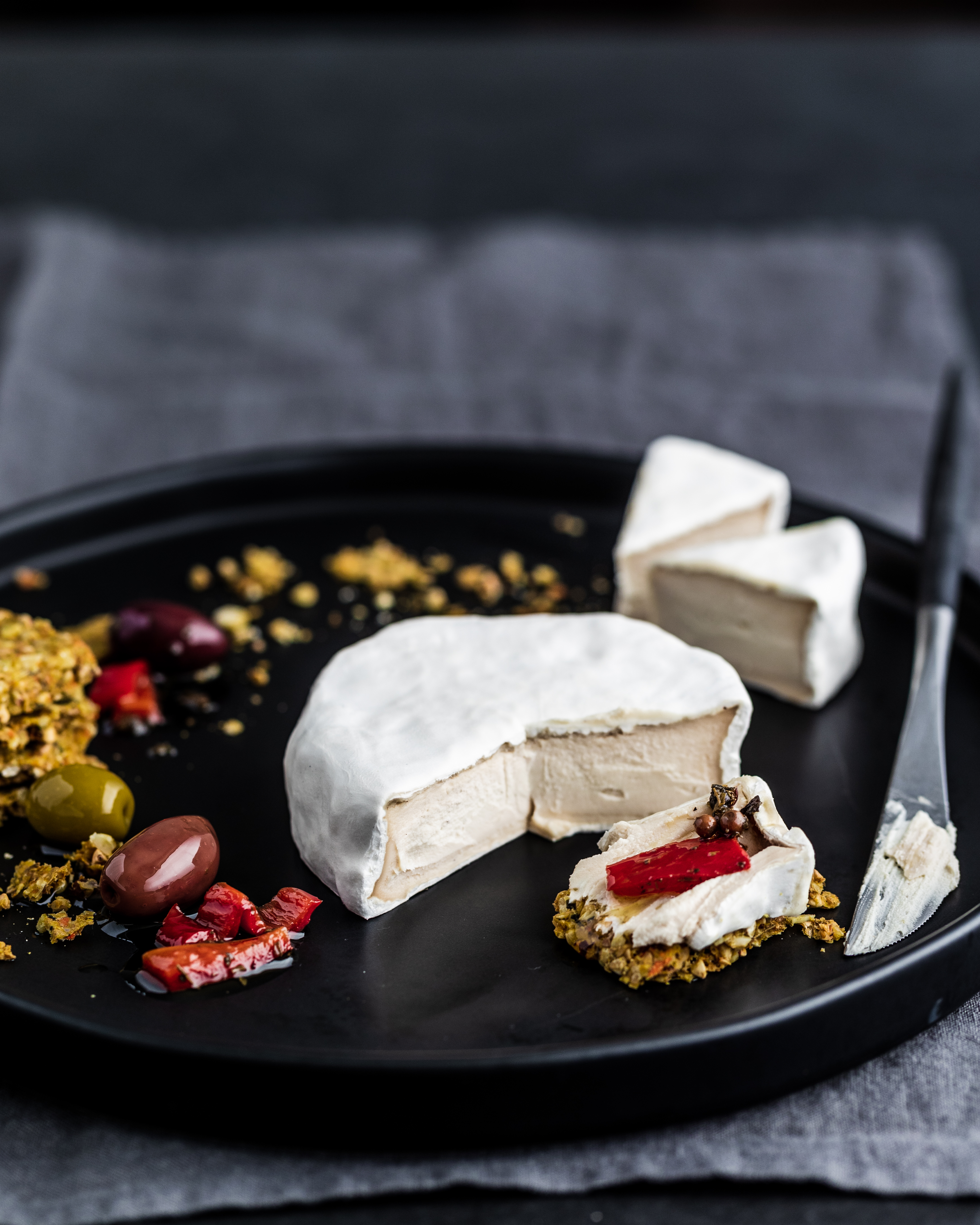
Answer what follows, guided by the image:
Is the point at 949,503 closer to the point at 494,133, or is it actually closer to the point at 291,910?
the point at 291,910

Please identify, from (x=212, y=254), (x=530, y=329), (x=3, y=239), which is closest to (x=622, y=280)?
(x=530, y=329)

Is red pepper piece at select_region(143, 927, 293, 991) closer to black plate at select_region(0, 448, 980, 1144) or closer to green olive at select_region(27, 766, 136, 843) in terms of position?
black plate at select_region(0, 448, 980, 1144)

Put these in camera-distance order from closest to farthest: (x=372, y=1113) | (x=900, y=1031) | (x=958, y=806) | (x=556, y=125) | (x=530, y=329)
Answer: (x=372, y=1113)
(x=900, y=1031)
(x=958, y=806)
(x=530, y=329)
(x=556, y=125)

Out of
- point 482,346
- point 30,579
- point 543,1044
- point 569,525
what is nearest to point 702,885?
point 543,1044

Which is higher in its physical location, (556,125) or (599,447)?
(556,125)

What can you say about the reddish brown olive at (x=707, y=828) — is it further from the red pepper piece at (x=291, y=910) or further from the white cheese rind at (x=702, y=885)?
the red pepper piece at (x=291, y=910)

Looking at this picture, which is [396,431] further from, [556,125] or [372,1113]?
[372,1113]

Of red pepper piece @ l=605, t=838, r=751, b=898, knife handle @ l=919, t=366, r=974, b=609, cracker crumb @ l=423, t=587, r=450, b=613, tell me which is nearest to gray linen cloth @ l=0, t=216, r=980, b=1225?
knife handle @ l=919, t=366, r=974, b=609
